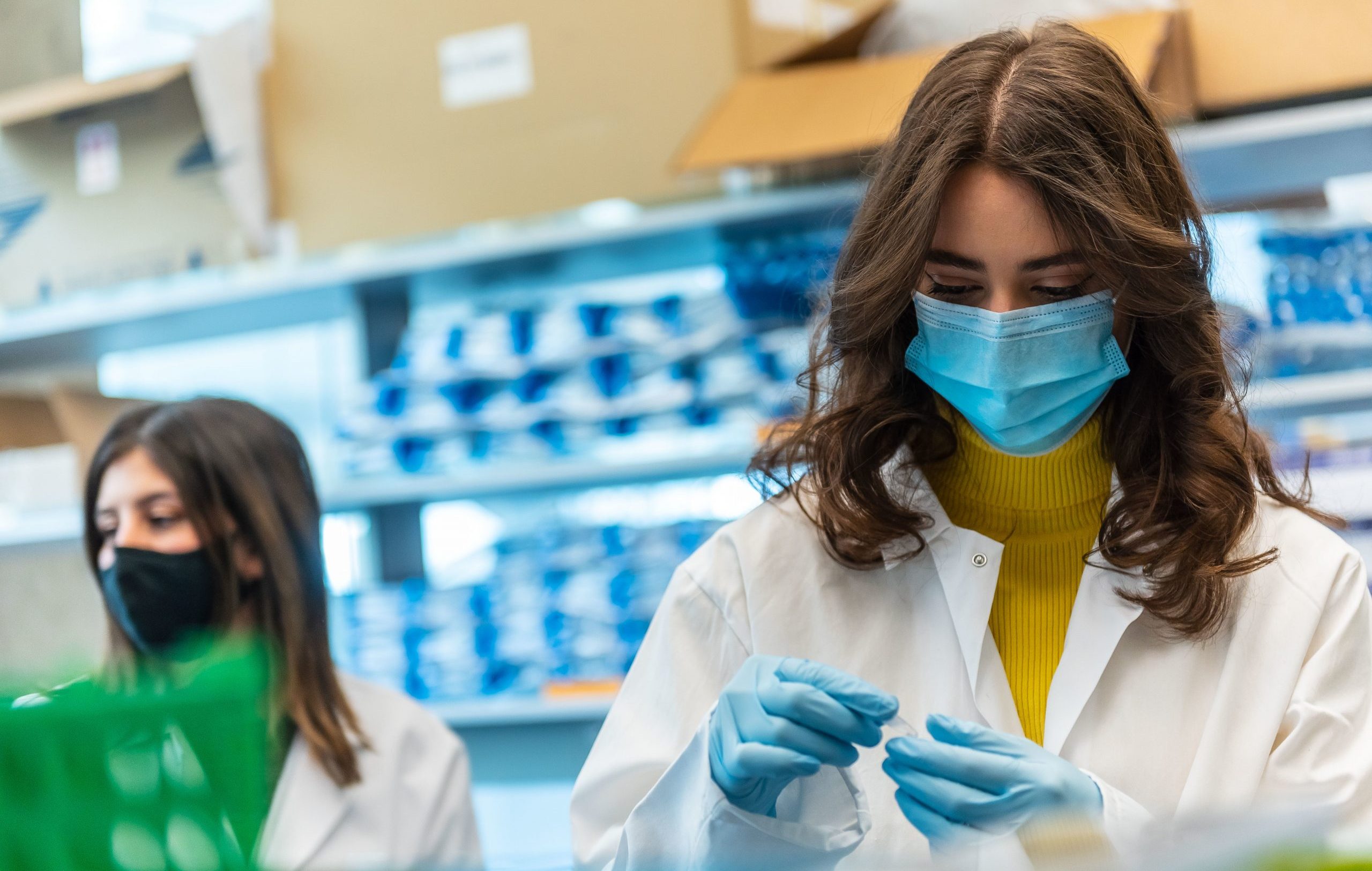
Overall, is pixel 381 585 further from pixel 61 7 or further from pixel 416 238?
pixel 61 7

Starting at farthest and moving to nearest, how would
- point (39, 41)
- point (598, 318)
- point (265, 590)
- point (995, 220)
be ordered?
point (39, 41) → point (598, 318) → point (265, 590) → point (995, 220)

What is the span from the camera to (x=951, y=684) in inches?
47.9

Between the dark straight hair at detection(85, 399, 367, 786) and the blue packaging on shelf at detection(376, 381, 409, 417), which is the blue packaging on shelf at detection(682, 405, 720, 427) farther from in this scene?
the dark straight hair at detection(85, 399, 367, 786)

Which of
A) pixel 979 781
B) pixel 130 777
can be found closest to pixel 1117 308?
pixel 979 781

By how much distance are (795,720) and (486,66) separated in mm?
1910

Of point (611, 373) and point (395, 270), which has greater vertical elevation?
point (395, 270)

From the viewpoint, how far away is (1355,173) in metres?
2.39

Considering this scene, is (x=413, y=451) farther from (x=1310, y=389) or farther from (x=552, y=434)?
(x=1310, y=389)

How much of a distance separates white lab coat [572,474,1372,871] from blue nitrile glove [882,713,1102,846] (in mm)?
56

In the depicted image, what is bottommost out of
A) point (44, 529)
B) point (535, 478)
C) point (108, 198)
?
Answer: point (44, 529)

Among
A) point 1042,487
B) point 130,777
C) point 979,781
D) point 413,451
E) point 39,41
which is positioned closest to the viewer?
point 130,777

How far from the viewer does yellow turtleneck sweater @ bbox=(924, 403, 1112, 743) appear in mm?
1258

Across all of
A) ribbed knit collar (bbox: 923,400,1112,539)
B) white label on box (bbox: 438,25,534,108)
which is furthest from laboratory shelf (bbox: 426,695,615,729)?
ribbed knit collar (bbox: 923,400,1112,539)

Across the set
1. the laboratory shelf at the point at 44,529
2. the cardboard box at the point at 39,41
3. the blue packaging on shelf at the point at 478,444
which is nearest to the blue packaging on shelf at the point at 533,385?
the blue packaging on shelf at the point at 478,444
